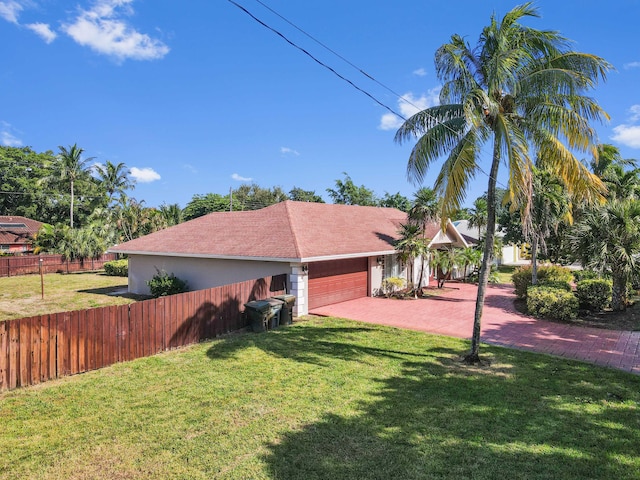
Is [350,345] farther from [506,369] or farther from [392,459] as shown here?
[392,459]

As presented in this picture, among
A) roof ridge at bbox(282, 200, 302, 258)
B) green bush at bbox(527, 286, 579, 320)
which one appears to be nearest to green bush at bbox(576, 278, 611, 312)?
green bush at bbox(527, 286, 579, 320)

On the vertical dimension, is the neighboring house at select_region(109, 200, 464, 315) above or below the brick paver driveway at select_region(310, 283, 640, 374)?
above

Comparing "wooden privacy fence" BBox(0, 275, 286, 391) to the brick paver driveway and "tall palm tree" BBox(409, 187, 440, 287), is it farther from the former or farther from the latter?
"tall palm tree" BBox(409, 187, 440, 287)

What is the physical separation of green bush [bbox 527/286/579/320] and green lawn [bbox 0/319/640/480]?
478 cm

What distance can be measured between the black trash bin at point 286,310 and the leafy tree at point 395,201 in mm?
39635

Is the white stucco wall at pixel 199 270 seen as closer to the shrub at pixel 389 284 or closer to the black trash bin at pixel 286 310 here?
the black trash bin at pixel 286 310

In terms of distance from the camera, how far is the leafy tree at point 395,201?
50.6 m

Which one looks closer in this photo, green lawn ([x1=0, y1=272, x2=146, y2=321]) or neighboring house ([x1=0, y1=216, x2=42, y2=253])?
green lawn ([x1=0, y1=272, x2=146, y2=321])

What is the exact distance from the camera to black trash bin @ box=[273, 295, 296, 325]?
12.5 m

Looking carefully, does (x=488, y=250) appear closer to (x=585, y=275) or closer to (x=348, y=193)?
(x=585, y=275)

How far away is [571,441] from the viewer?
5059 mm

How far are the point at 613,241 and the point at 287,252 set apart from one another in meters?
11.1

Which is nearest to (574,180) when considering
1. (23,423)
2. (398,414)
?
(398,414)

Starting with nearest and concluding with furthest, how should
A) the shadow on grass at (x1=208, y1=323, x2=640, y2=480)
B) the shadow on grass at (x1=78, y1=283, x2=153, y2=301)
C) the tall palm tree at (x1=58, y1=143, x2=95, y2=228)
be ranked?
1. the shadow on grass at (x1=208, y1=323, x2=640, y2=480)
2. the shadow on grass at (x1=78, y1=283, x2=153, y2=301)
3. the tall palm tree at (x1=58, y1=143, x2=95, y2=228)
